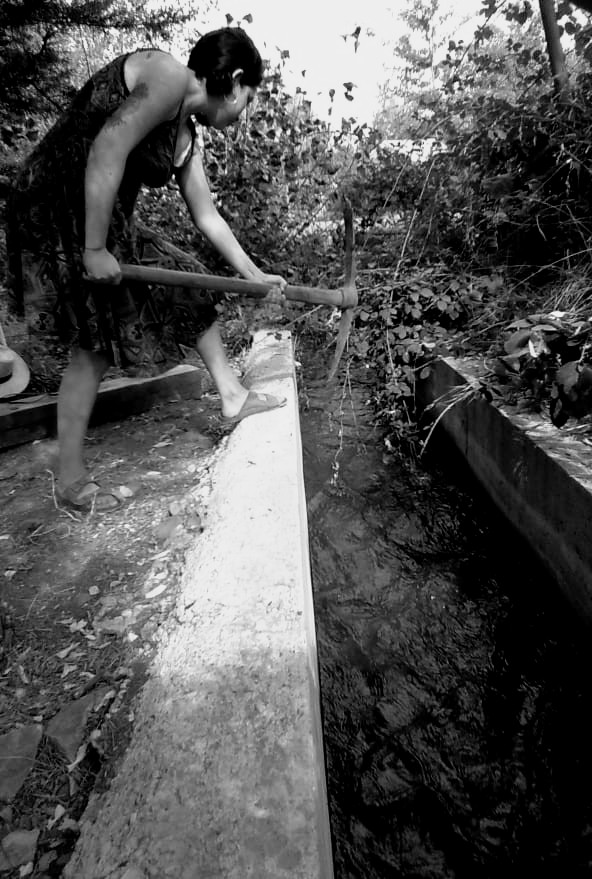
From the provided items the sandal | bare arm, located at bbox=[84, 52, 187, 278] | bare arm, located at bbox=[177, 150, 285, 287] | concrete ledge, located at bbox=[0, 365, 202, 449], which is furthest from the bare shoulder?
concrete ledge, located at bbox=[0, 365, 202, 449]

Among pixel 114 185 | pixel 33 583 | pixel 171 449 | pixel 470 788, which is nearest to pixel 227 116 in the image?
pixel 114 185

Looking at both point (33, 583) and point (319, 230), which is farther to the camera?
point (319, 230)

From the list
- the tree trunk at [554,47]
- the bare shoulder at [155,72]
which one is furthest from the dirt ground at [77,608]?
the tree trunk at [554,47]

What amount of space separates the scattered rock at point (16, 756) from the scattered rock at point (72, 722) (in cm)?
4

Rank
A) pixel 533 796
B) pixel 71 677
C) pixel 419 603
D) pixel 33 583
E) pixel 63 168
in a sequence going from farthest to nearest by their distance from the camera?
pixel 419 603
pixel 63 168
pixel 33 583
pixel 533 796
pixel 71 677

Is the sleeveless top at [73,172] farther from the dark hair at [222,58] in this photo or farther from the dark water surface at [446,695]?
the dark water surface at [446,695]

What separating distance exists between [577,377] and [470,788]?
1.35 metres

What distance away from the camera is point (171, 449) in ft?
8.33

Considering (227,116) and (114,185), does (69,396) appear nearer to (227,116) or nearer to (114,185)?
(114,185)

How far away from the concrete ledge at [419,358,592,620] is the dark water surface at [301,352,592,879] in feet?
0.46

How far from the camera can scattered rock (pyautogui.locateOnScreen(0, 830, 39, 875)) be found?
2.92ft

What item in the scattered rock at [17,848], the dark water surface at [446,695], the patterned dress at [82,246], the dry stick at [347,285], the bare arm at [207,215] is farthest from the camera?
the dry stick at [347,285]

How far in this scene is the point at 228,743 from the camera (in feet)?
3.10

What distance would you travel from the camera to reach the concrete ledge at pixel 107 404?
101 inches
